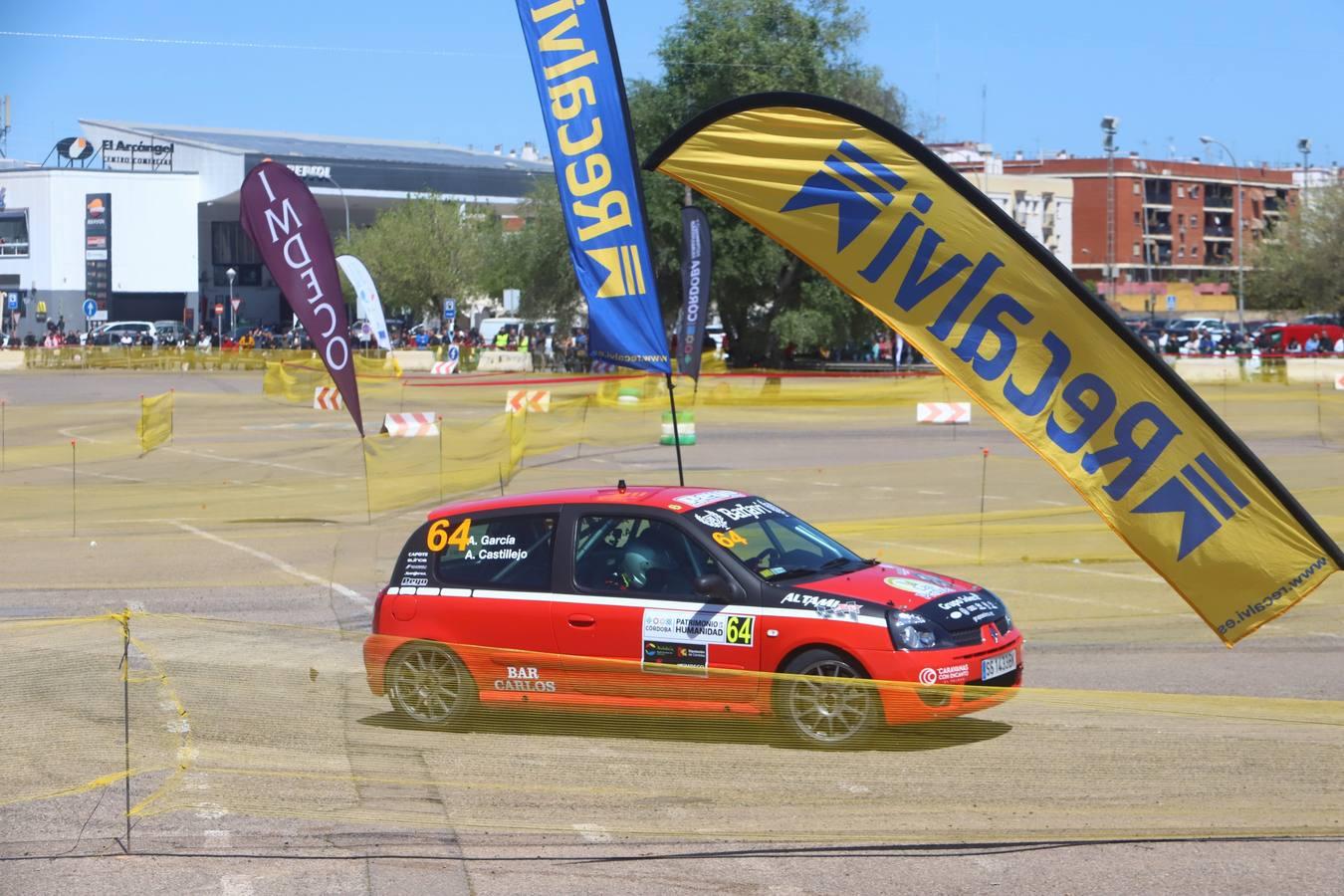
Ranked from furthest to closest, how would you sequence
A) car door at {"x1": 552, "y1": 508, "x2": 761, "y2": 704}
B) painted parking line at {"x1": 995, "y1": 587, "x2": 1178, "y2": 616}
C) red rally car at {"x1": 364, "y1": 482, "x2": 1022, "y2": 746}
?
painted parking line at {"x1": 995, "y1": 587, "x2": 1178, "y2": 616}, car door at {"x1": 552, "y1": 508, "x2": 761, "y2": 704}, red rally car at {"x1": 364, "y1": 482, "x2": 1022, "y2": 746}

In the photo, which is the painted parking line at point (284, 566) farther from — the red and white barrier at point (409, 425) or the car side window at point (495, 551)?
the red and white barrier at point (409, 425)

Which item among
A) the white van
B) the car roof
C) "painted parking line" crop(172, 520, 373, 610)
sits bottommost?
"painted parking line" crop(172, 520, 373, 610)

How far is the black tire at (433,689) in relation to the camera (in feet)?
27.9

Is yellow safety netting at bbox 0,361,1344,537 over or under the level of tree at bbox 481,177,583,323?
under

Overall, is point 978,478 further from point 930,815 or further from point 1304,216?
point 1304,216

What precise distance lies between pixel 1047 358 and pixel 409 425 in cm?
2166

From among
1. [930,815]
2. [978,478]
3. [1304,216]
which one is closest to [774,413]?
[978,478]

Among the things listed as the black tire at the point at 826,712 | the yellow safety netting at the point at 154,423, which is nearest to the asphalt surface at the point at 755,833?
the black tire at the point at 826,712

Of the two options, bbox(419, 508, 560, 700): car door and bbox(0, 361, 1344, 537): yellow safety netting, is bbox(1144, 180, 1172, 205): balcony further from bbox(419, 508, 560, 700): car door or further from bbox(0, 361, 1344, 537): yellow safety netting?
bbox(419, 508, 560, 700): car door

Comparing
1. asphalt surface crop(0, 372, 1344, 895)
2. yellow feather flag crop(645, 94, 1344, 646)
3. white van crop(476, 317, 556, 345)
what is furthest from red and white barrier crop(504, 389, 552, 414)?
white van crop(476, 317, 556, 345)

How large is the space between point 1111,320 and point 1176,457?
2.12ft

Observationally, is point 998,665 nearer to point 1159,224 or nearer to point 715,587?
point 715,587

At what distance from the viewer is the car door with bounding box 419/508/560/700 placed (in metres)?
8.81

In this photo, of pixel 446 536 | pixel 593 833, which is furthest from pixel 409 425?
pixel 593 833
